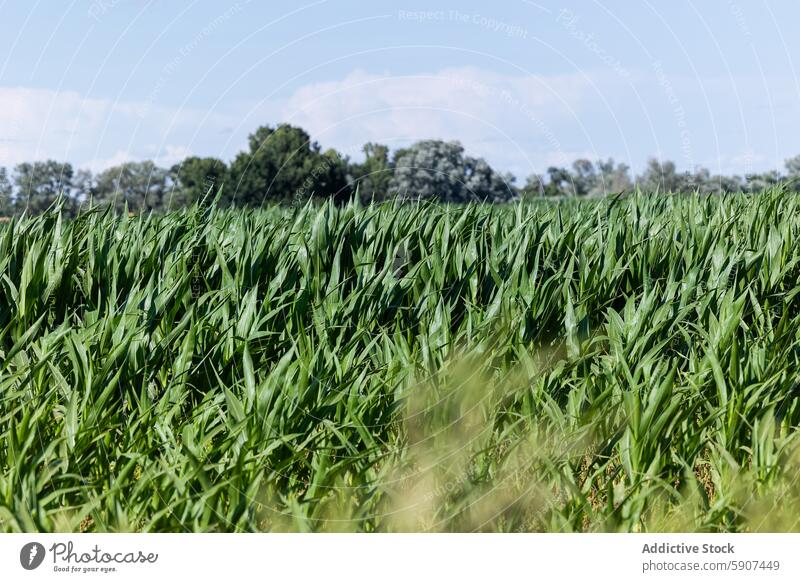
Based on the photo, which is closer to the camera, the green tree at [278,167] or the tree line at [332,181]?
the tree line at [332,181]

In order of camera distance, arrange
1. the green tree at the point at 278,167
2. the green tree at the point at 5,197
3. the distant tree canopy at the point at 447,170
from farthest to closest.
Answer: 1. the green tree at the point at 278,167
2. the distant tree canopy at the point at 447,170
3. the green tree at the point at 5,197

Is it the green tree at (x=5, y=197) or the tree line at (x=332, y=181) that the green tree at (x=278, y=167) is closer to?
the tree line at (x=332, y=181)

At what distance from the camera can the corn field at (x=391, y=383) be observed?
2.43 m

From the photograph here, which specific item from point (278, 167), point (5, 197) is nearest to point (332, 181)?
point (278, 167)
